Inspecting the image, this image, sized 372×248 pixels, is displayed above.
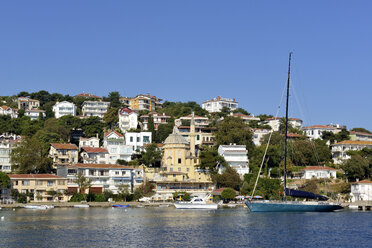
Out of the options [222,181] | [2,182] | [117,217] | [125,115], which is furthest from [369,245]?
[125,115]

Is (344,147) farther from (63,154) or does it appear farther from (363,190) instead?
(63,154)

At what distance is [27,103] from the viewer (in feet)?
469

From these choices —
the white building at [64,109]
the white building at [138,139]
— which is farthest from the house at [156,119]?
the white building at [64,109]

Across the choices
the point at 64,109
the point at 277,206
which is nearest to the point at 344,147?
the point at 277,206

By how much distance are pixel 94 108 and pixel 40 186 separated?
182 ft

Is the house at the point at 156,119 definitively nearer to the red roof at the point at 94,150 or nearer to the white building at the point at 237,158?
the red roof at the point at 94,150

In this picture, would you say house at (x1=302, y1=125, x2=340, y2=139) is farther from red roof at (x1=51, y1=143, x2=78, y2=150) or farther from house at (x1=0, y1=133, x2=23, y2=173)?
house at (x1=0, y1=133, x2=23, y2=173)

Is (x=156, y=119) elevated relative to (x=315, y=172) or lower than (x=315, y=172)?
elevated

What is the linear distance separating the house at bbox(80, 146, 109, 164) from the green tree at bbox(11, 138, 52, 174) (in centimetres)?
849

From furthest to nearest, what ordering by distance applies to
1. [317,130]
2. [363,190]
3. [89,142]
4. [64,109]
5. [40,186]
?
[64,109], [317,130], [89,142], [363,190], [40,186]

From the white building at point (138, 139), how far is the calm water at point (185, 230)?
43384mm

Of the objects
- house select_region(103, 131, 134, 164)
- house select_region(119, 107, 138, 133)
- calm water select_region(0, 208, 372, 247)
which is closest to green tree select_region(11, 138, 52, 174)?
house select_region(103, 131, 134, 164)

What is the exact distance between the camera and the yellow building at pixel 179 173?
9556 cm

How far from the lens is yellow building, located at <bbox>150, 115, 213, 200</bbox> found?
9556 cm
